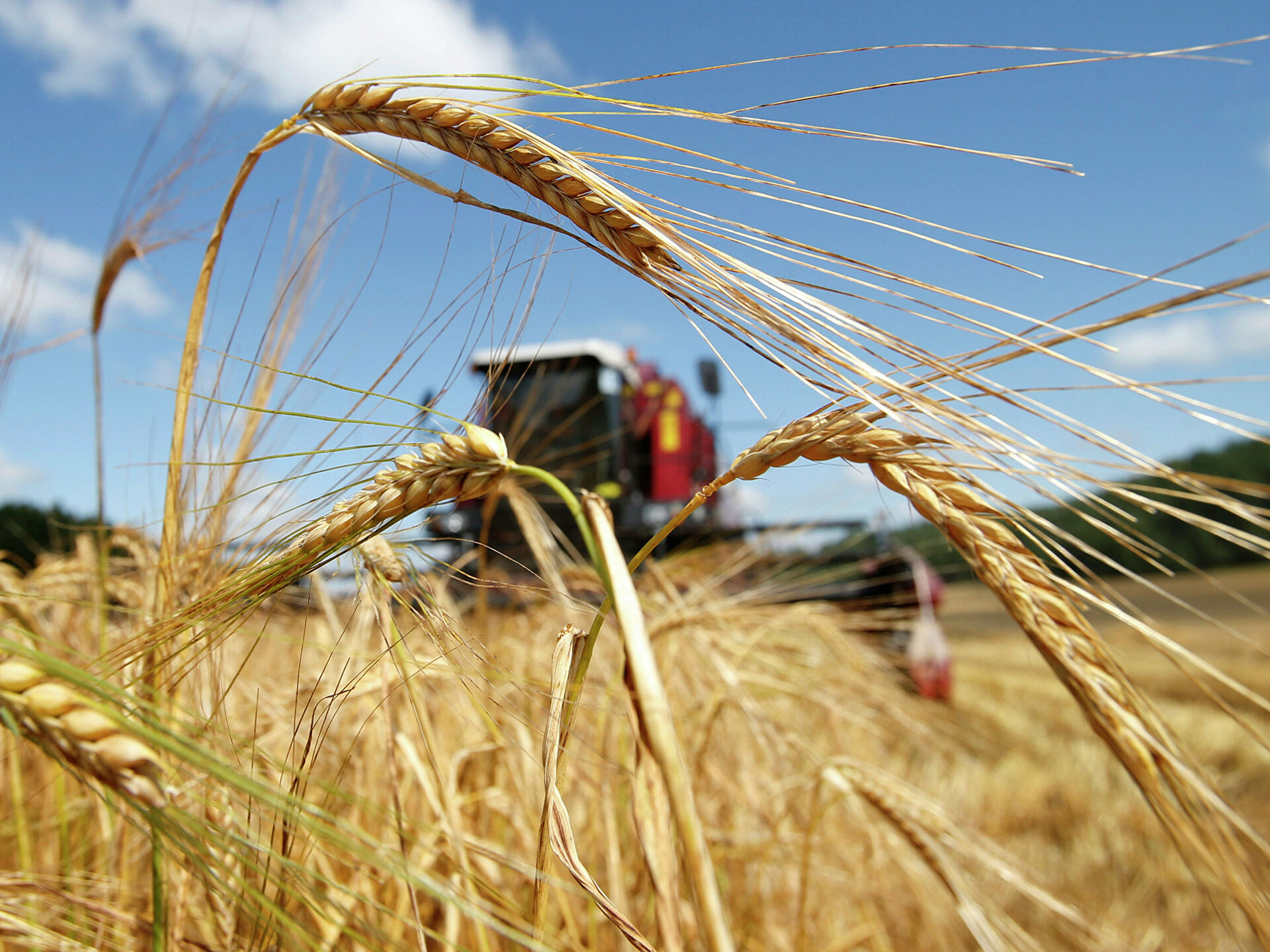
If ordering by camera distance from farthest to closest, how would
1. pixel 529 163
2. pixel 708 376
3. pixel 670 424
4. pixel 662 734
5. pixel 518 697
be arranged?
pixel 670 424, pixel 708 376, pixel 518 697, pixel 529 163, pixel 662 734

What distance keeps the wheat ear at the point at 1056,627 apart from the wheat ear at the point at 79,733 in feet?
1.01

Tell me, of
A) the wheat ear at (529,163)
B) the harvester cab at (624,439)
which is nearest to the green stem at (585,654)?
the wheat ear at (529,163)

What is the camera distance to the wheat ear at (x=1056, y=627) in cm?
42

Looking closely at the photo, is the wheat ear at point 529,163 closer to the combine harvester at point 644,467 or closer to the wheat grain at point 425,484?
the wheat grain at point 425,484

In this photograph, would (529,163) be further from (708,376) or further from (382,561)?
(708,376)

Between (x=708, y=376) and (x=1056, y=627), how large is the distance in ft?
17.0

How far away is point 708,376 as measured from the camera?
18.3ft

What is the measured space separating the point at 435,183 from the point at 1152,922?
254 cm

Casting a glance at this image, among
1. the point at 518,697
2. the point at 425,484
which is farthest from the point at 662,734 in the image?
the point at 518,697

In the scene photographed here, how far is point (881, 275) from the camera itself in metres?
0.45

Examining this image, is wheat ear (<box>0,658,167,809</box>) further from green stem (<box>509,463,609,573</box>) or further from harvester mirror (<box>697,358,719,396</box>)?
harvester mirror (<box>697,358,719,396</box>)

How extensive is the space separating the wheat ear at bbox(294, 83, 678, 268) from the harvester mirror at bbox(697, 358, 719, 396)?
16.3ft

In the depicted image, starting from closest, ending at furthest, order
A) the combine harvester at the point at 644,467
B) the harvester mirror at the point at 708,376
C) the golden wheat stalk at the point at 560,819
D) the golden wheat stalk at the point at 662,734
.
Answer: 1. the golden wheat stalk at the point at 662,734
2. the golden wheat stalk at the point at 560,819
3. the combine harvester at the point at 644,467
4. the harvester mirror at the point at 708,376

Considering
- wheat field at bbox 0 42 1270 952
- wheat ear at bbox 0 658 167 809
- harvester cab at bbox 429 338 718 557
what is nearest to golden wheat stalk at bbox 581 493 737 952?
wheat field at bbox 0 42 1270 952
